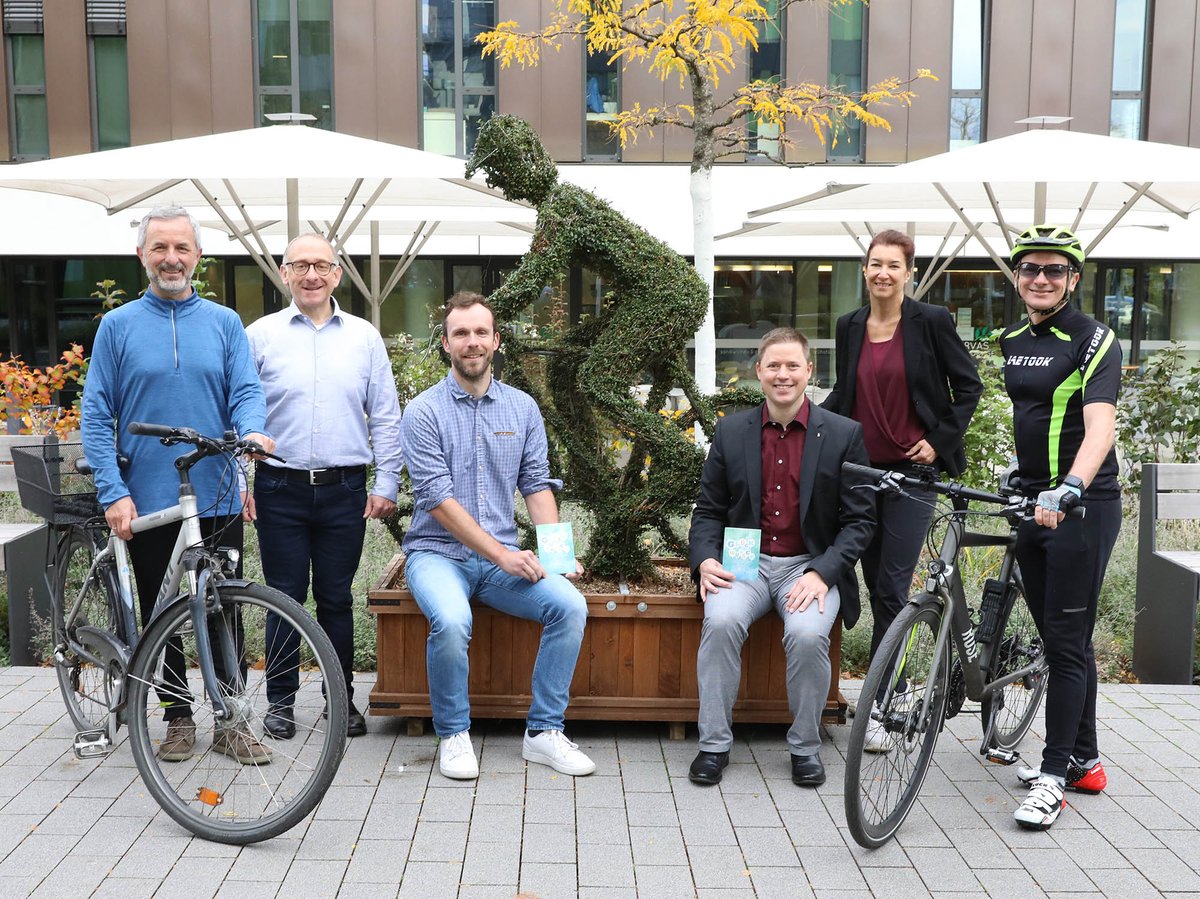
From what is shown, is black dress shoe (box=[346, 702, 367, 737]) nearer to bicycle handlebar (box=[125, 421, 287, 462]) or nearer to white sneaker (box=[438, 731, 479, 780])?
white sneaker (box=[438, 731, 479, 780])

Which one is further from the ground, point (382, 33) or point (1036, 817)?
point (382, 33)

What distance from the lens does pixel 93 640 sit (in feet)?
13.7

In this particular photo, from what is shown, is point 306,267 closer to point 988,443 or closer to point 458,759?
point 458,759

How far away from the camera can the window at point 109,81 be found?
17109 millimetres

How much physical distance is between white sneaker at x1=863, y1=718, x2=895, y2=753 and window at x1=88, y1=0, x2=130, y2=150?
16.5 metres

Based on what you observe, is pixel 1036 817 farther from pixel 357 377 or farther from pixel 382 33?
pixel 382 33

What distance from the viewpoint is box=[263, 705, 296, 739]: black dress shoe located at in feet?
13.9

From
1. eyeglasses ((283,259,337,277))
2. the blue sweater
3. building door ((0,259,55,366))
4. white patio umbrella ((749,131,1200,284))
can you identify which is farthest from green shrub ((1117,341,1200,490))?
building door ((0,259,55,366))

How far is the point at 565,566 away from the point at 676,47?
5.66m

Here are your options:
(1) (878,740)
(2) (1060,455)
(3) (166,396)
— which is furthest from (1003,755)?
(3) (166,396)

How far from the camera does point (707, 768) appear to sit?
416cm

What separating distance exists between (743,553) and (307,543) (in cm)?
168

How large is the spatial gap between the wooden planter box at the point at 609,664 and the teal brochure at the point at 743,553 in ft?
1.22

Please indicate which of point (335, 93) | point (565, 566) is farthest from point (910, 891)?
point (335, 93)
